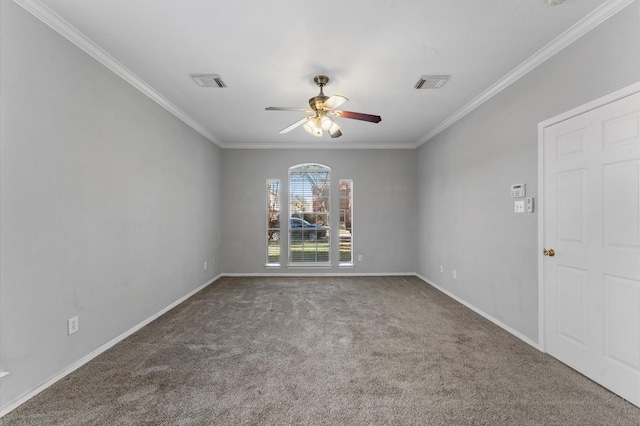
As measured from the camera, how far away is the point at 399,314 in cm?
366

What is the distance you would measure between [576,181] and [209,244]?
5.08 meters

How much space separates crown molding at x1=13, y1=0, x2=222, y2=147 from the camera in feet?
6.66

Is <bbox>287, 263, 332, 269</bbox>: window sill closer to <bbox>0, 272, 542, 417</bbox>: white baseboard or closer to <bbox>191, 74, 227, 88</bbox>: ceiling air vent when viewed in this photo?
<bbox>0, 272, 542, 417</bbox>: white baseboard

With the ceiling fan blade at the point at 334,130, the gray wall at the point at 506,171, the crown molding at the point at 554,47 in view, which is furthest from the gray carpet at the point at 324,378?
the crown molding at the point at 554,47

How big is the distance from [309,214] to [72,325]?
4217mm

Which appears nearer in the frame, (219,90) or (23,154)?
(23,154)

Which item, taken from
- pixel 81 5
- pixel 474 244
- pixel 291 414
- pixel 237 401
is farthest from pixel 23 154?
pixel 474 244

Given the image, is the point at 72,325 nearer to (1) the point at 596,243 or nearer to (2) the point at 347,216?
(1) the point at 596,243

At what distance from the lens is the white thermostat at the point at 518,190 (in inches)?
115

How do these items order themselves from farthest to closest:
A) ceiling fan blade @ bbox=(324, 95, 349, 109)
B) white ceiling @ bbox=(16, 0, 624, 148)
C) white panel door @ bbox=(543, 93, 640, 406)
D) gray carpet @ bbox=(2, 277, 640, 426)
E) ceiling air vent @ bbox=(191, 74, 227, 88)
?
1. ceiling air vent @ bbox=(191, 74, 227, 88)
2. ceiling fan blade @ bbox=(324, 95, 349, 109)
3. white ceiling @ bbox=(16, 0, 624, 148)
4. white panel door @ bbox=(543, 93, 640, 406)
5. gray carpet @ bbox=(2, 277, 640, 426)

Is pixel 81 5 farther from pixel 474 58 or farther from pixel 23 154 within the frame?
pixel 474 58

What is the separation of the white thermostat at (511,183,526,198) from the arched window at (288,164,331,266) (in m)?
3.51

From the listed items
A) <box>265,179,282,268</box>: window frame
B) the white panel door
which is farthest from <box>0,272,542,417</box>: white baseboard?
<box>265,179,282,268</box>: window frame

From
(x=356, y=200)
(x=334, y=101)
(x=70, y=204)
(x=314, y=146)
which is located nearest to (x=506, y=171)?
(x=334, y=101)
